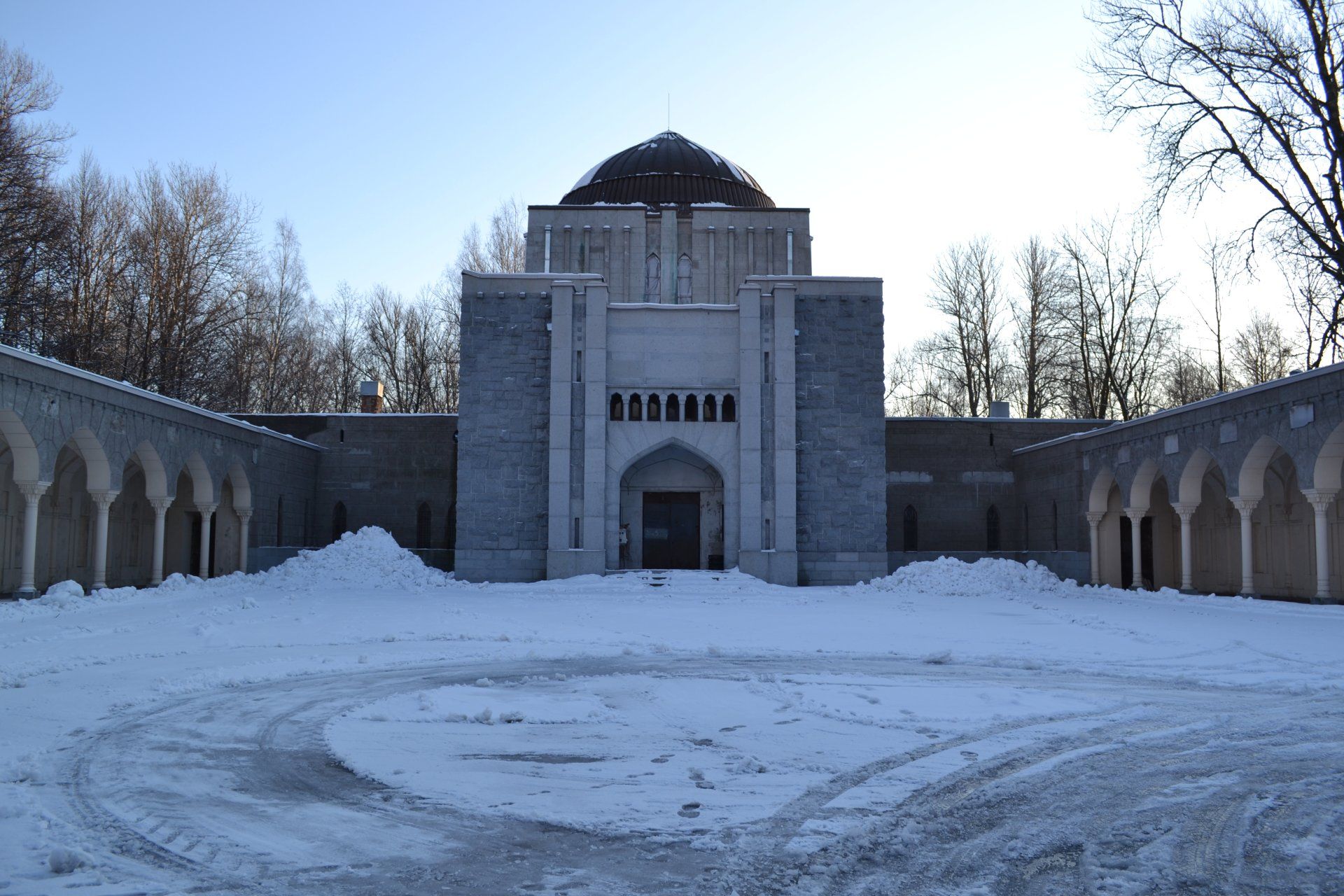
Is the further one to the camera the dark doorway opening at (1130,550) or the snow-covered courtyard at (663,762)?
the dark doorway opening at (1130,550)

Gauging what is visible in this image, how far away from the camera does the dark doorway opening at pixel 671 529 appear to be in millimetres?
28844

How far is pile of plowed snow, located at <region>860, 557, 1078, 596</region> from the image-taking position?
2397cm

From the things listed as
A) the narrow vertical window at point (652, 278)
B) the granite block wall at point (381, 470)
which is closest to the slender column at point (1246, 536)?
the narrow vertical window at point (652, 278)

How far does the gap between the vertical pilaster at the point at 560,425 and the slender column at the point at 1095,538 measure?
48.1 feet

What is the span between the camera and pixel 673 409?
28.0 metres

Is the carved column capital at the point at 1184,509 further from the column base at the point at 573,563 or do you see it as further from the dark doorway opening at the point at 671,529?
the column base at the point at 573,563

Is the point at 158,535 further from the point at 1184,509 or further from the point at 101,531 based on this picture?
the point at 1184,509

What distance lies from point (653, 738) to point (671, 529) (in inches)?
851

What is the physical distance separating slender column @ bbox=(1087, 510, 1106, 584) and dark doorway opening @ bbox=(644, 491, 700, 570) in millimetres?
11106

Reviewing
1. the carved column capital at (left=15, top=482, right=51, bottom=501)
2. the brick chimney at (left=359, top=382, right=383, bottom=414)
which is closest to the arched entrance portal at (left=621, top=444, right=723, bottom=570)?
the brick chimney at (left=359, top=382, right=383, bottom=414)

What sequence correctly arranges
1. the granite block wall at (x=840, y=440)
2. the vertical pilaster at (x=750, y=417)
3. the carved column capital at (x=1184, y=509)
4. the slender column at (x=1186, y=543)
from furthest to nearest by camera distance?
the granite block wall at (x=840, y=440) → the vertical pilaster at (x=750, y=417) → the carved column capital at (x=1184, y=509) → the slender column at (x=1186, y=543)

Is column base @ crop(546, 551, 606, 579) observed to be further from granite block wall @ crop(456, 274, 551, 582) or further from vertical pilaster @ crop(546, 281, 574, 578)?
granite block wall @ crop(456, 274, 551, 582)

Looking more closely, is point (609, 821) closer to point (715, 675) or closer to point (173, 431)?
point (715, 675)

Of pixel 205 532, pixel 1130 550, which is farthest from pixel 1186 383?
pixel 205 532
